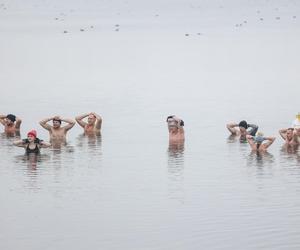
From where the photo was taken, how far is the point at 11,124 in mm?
46406

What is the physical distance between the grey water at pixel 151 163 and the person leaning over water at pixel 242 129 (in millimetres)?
572

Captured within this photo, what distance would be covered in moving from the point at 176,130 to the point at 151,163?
4285 mm

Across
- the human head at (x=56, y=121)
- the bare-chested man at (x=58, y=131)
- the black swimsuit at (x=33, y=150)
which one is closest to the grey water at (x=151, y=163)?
Result: the black swimsuit at (x=33, y=150)

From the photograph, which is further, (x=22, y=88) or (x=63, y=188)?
(x=22, y=88)

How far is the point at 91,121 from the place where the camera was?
46.6 m

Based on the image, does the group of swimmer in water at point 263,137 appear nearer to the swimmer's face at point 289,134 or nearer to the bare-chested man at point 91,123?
the swimmer's face at point 289,134

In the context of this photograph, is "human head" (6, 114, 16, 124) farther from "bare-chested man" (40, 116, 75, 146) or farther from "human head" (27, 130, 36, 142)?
"human head" (27, 130, 36, 142)

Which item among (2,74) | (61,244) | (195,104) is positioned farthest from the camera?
(2,74)

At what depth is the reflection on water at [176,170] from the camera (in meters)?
35.6

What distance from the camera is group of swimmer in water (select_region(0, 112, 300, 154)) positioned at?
4166 centimetres

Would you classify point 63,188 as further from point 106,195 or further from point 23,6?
point 23,6

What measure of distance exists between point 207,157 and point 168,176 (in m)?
3.46

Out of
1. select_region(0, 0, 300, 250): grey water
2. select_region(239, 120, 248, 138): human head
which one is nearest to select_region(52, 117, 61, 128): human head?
select_region(0, 0, 300, 250): grey water

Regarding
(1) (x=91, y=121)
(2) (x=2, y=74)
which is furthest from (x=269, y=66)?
(1) (x=91, y=121)
